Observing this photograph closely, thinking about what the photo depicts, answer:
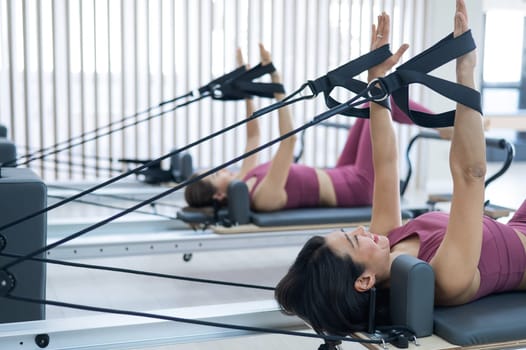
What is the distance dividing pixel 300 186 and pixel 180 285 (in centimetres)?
78

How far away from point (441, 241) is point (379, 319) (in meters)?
0.28

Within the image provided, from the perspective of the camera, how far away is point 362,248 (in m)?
1.75

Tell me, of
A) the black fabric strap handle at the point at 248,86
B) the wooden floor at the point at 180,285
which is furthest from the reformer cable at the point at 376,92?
the black fabric strap handle at the point at 248,86

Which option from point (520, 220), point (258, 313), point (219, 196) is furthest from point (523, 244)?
point (219, 196)

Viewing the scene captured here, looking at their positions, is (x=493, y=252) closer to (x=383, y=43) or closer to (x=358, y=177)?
(x=383, y=43)

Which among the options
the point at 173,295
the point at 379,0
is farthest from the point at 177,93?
the point at 173,295

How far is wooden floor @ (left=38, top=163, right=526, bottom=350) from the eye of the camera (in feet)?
8.44

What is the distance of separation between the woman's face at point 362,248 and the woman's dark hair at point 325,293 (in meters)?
0.02

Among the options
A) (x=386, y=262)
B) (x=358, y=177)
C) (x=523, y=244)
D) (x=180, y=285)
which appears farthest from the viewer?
(x=358, y=177)

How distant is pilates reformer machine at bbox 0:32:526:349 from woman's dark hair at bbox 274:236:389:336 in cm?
5

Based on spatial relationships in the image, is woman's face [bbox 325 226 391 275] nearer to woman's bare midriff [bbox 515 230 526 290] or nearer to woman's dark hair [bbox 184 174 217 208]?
woman's bare midriff [bbox 515 230 526 290]

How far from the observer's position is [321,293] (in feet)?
5.48

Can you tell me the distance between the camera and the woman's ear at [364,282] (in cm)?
170

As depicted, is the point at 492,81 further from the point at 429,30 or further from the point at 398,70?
the point at 398,70
